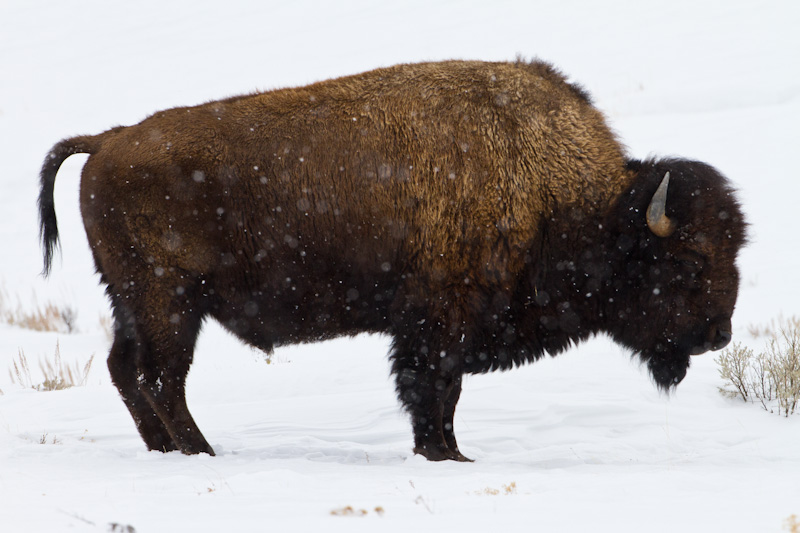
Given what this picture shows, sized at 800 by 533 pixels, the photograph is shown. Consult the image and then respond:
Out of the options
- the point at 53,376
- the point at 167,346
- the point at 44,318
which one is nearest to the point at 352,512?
the point at 167,346

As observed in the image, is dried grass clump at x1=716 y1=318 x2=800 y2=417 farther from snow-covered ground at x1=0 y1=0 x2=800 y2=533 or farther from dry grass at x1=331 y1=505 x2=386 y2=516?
dry grass at x1=331 y1=505 x2=386 y2=516

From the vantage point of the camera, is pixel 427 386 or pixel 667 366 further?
pixel 667 366

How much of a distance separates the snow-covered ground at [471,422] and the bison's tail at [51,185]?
3.41 feet

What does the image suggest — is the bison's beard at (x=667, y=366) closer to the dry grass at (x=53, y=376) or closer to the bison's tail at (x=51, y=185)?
the bison's tail at (x=51, y=185)

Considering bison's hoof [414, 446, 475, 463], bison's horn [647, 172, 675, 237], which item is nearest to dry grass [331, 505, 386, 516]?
bison's hoof [414, 446, 475, 463]

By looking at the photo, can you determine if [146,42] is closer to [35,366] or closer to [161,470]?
[35,366]

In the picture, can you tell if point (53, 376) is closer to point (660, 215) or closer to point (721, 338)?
point (660, 215)

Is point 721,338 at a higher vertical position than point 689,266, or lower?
lower

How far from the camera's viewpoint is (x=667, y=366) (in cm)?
428

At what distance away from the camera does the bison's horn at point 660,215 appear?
379 cm

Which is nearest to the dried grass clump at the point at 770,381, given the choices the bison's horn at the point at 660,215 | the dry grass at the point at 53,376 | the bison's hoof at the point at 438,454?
the bison's horn at the point at 660,215

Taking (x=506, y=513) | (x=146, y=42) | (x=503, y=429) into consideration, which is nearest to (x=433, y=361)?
(x=503, y=429)

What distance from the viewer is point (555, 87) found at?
169 inches

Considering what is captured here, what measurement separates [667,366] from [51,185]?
3.54 meters
